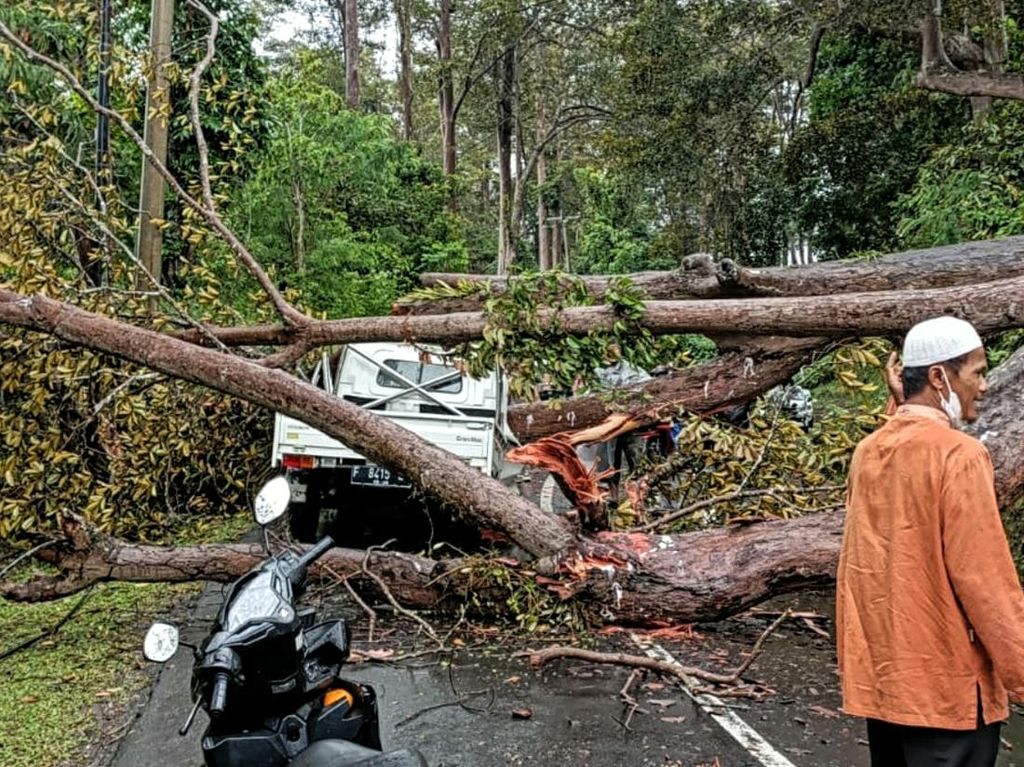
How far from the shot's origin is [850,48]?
18219 mm

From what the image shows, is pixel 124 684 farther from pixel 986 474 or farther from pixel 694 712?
pixel 986 474

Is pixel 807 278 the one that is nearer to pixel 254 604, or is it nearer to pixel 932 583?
pixel 932 583

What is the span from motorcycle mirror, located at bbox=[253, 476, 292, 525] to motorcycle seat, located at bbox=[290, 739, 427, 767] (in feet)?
2.41

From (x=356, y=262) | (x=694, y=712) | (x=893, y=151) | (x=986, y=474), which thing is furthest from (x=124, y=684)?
(x=893, y=151)

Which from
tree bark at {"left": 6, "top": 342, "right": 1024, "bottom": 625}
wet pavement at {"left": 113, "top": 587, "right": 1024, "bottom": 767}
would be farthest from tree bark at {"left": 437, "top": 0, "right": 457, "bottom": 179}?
A: tree bark at {"left": 6, "top": 342, "right": 1024, "bottom": 625}

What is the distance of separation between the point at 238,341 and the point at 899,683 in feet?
18.5

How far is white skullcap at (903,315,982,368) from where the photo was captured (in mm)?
2451

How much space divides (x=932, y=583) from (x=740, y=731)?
2.29 m

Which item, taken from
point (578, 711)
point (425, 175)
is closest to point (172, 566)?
point (578, 711)

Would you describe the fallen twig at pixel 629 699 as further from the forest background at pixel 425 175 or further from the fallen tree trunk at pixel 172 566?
the forest background at pixel 425 175

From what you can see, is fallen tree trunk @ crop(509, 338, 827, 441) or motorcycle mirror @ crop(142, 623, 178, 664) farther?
fallen tree trunk @ crop(509, 338, 827, 441)

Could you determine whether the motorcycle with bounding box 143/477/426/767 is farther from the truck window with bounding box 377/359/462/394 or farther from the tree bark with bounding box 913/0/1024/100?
the tree bark with bounding box 913/0/1024/100

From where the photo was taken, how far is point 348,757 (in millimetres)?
2139

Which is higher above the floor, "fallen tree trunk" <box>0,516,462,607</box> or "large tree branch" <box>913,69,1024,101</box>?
"large tree branch" <box>913,69,1024,101</box>
